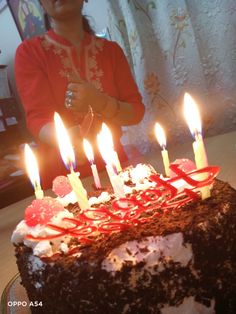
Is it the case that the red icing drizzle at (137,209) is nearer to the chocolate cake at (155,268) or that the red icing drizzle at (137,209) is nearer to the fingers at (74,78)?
the chocolate cake at (155,268)

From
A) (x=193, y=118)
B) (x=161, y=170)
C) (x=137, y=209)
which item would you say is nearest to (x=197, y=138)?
(x=193, y=118)

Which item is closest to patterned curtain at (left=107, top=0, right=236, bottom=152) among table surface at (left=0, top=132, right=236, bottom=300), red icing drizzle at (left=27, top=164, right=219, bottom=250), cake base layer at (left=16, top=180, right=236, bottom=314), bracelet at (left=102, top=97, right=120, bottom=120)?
table surface at (left=0, top=132, right=236, bottom=300)

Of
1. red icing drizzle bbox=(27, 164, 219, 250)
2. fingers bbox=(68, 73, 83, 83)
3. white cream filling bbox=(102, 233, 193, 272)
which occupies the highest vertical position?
fingers bbox=(68, 73, 83, 83)

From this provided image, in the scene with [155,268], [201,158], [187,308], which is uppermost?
[201,158]

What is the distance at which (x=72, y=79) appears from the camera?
1.90 metres

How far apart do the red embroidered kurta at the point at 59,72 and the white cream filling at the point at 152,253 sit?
1.20m

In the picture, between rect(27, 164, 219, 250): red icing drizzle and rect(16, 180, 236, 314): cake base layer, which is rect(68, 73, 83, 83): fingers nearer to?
rect(27, 164, 219, 250): red icing drizzle

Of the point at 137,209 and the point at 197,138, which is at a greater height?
the point at 197,138

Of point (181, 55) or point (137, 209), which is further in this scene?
point (181, 55)

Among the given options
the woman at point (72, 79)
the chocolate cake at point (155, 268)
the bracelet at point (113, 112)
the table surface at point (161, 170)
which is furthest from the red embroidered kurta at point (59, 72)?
the chocolate cake at point (155, 268)

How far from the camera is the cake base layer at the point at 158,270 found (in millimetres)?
767

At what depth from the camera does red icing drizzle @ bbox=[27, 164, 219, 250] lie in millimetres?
838

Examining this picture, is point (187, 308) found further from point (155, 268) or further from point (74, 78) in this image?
point (74, 78)

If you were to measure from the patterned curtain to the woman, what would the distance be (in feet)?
1.25
